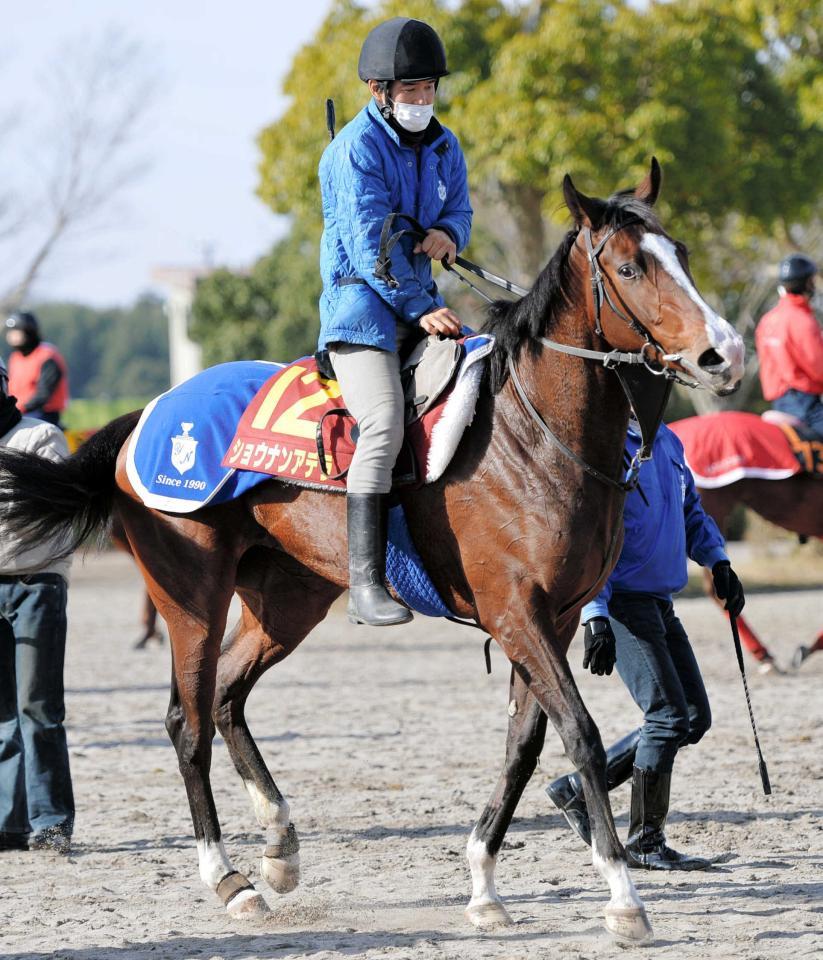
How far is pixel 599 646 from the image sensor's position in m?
4.88

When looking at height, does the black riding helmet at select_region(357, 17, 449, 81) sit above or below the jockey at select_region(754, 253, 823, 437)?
above

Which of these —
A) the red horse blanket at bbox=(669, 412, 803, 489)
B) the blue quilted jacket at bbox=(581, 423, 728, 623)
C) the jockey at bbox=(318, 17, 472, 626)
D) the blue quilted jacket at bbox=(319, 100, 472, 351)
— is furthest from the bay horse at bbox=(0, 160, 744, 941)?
the red horse blanket at bbox=(669, 412, 803, 489)

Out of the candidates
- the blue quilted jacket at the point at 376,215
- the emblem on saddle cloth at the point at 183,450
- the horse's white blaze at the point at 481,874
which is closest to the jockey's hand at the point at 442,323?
the blue quilted jacket at the point at 376,215

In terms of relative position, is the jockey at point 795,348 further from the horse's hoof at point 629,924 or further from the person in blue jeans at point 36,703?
the horse's hoof at point 629,924

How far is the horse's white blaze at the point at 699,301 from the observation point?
13.2 ft

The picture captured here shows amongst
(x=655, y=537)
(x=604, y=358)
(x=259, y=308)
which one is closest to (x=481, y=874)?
(x=655, y=537)

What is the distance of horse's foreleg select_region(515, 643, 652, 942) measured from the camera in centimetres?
425

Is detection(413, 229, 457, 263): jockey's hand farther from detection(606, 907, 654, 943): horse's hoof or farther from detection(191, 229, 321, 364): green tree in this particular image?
detection(191, 229, 321, 364): green tree

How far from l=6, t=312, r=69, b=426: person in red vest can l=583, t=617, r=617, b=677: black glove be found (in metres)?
7.00

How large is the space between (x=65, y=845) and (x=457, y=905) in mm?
1908

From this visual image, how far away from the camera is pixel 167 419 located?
5.42m

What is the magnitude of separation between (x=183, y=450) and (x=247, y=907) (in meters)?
1.72

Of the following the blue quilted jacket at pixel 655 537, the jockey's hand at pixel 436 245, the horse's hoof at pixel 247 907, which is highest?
the jockey's hand at pixel 436 245

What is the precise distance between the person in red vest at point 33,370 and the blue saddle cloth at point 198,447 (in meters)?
5.71
